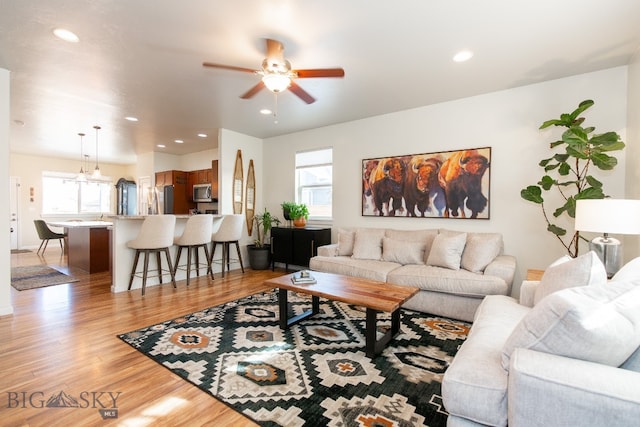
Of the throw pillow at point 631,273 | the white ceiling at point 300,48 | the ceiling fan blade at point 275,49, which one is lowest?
the throw pillow at point 631,273

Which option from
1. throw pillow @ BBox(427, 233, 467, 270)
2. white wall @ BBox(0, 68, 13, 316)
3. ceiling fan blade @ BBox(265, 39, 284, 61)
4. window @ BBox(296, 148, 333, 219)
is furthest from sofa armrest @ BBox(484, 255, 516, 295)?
white wall @ BBox(0, 68, 13, 316)

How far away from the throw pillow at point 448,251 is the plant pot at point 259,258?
307cm

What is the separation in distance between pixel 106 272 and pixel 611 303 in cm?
650

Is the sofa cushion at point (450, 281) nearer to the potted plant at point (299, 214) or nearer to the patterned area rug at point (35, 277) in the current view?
the potted plant at point (299, 214)

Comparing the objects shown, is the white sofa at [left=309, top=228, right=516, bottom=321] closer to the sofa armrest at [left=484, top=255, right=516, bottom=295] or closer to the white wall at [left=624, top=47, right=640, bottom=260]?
the sofa armrest at [left=484, top=255, right=516, bottom=295]

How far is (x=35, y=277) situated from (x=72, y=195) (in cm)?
502

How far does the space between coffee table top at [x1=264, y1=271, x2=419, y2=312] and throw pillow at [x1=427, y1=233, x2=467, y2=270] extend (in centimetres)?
95

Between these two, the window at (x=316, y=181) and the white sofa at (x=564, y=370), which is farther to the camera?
the window at (x=316, y=181)

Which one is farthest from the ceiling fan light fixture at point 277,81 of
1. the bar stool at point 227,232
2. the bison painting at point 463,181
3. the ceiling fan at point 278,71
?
the bar stool at point 227,232

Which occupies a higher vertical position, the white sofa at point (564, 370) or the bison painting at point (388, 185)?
the bison painting at point (388, 185)

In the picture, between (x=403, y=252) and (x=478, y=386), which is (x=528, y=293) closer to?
(x=478, y=386)

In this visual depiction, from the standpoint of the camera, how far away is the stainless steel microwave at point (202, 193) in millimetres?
6984

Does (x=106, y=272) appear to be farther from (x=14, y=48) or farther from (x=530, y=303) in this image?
(x=530, y=303)

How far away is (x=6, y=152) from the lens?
3.10 metres
